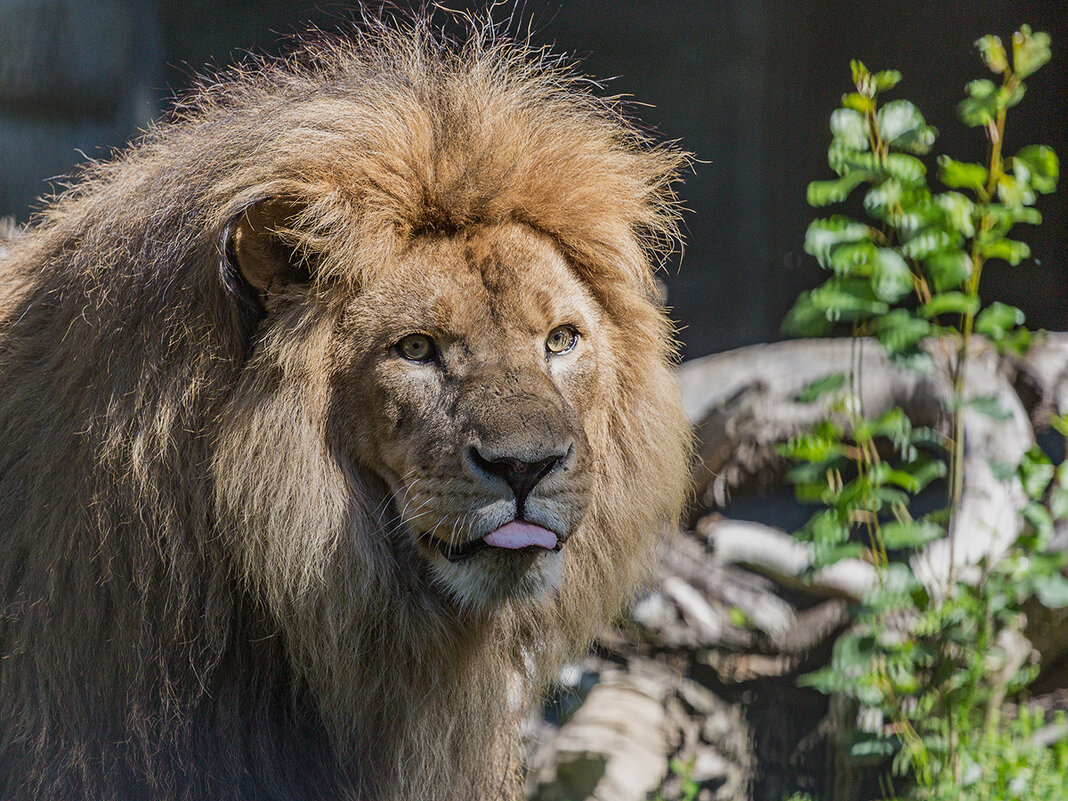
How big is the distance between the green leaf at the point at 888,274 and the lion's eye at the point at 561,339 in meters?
1.23

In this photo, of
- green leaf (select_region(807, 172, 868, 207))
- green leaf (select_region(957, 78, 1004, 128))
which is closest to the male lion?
green leaf (select_region(807, 172, 868, 207))

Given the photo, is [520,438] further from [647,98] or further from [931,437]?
[647,98]

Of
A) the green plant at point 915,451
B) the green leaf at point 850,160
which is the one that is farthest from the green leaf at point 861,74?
the green leaf at point 850,160

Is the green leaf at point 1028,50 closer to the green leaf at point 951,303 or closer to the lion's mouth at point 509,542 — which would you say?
the green leaf at point 951,303

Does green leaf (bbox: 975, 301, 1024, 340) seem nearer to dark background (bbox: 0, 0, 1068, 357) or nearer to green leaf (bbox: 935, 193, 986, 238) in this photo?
green leaf (bbox: 935, 193, 986, 238)

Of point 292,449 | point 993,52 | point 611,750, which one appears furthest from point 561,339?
point 611,750

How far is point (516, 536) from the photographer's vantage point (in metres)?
1.77

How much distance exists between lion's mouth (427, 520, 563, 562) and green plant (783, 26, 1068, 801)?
1.41m

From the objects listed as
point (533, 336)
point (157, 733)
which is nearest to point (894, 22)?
point (533, 336)

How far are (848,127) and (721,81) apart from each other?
1.24 m

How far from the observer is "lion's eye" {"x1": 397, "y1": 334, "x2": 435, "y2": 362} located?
72.7 inches

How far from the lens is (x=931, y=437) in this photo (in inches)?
119

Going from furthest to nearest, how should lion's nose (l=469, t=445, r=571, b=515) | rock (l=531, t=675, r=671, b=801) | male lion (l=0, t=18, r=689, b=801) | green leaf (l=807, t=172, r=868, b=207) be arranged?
rock (l=531, t=675, r=671, b=801), green leaf (l=807, t=172, r=868, b=207), male lion (l=0, t=18, r=689, b=801), lion's nose (l=469, t=445, r=571, b=515)

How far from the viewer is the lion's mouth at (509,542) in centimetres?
177
